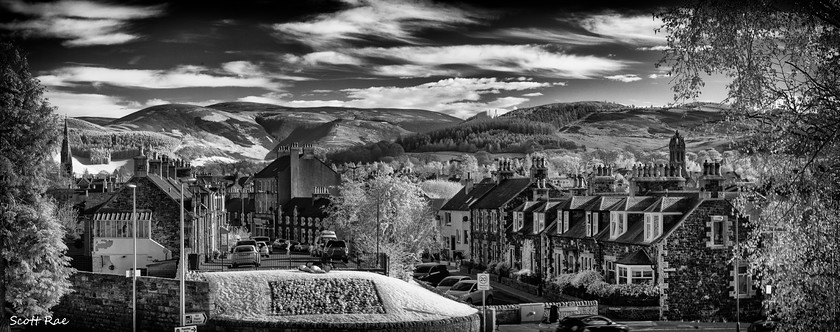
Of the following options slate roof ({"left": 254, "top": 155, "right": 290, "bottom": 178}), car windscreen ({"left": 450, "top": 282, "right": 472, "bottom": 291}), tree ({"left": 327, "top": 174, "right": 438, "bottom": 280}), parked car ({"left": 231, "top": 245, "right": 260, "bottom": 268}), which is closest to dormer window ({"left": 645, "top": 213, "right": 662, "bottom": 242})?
car windscreen ({"left": 450, "top": 282, "right": 472, "bottom": 291})

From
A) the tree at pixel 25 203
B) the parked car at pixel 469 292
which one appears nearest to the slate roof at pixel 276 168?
the parked car at pixel 469 292

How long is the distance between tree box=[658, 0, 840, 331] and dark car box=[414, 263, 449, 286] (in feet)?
167

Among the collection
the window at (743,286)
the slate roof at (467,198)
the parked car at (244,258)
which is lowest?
the window at (743,286)

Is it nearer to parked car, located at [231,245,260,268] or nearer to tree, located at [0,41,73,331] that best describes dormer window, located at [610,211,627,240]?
parked car, located at [231,245,260,268]

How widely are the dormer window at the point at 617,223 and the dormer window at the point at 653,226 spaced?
2.45 m

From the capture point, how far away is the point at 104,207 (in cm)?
5544

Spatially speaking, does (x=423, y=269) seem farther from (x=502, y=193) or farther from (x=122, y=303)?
(x=122, y=303)

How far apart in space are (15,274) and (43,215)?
A: 275cm

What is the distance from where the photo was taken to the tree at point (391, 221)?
7512cm

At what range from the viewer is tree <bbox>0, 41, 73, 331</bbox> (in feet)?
132

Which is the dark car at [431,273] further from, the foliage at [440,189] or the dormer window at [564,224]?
the foliage at [440,189]

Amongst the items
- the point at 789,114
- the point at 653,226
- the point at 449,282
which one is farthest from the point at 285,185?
the point at 789,114

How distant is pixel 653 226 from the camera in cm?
5219

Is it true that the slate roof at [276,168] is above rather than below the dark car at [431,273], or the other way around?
above
